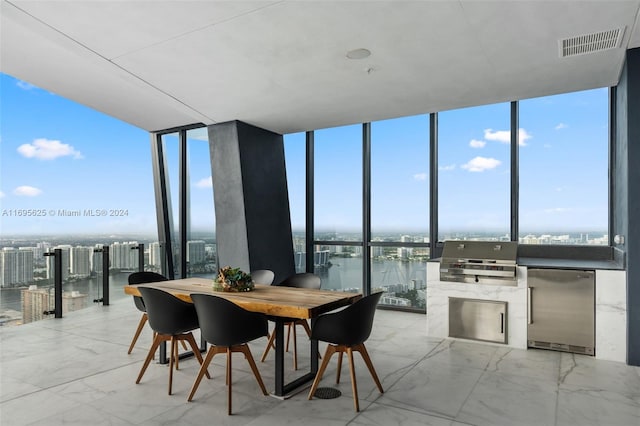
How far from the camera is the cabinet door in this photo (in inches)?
174

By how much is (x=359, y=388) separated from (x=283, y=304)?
0.94 metres

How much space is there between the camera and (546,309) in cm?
423

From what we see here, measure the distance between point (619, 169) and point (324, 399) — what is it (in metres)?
3.83

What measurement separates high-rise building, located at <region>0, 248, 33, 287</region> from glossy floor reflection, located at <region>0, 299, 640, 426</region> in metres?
1.04

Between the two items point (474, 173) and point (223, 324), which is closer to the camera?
point (223, 324)

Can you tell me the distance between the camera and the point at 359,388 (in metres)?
3.25

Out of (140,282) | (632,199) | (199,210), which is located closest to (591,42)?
(632,199)

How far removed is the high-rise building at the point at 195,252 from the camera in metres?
7.29

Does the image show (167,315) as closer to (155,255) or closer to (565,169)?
(155,255)

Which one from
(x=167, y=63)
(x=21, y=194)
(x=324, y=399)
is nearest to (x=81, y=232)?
(x=21, y=194)

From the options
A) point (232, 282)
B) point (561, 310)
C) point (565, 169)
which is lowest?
point (561, 310)

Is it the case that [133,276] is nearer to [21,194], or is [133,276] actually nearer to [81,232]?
[81,232]

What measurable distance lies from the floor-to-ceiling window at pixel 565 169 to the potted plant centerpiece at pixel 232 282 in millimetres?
3656

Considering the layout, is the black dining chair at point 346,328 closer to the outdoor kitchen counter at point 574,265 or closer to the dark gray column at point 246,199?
the outdoor kitchen counter at point 574,265
